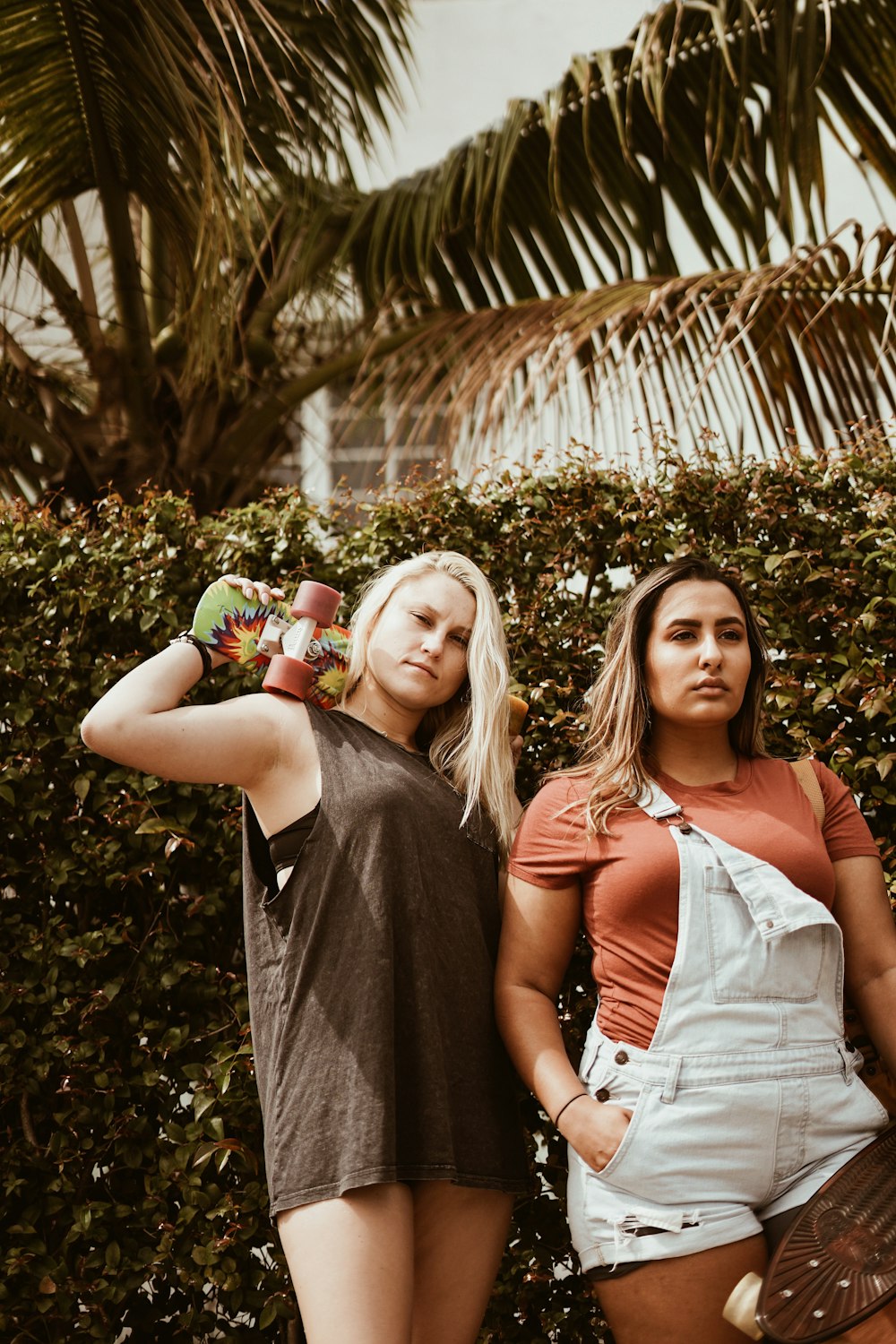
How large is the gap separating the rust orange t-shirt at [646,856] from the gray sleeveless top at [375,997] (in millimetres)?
197

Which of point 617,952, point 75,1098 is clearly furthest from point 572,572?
point 75,1098

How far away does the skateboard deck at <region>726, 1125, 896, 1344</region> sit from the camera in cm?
191

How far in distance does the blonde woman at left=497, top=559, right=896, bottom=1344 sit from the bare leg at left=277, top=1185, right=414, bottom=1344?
35cm

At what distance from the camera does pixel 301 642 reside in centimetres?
252

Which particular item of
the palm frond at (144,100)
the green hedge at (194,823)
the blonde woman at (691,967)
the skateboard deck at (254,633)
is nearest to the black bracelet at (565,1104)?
the blonde woman at (691,967)

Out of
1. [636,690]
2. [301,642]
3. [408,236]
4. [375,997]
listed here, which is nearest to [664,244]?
[408,236]

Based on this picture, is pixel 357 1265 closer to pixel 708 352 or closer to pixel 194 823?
pixel 194 823

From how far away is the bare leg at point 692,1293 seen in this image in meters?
2.08

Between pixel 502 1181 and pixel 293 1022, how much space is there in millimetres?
518

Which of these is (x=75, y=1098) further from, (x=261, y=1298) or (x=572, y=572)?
(x=572, y=572)

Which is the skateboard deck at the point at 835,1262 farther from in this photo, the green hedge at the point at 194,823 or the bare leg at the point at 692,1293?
the green hedge at the point at 194,823

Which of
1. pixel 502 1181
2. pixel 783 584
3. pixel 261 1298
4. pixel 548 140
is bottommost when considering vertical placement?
pixel 261 1298

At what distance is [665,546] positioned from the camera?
314cm

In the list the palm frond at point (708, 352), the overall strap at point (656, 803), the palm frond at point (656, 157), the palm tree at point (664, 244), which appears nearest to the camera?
the overall strap at point (656, 803)
